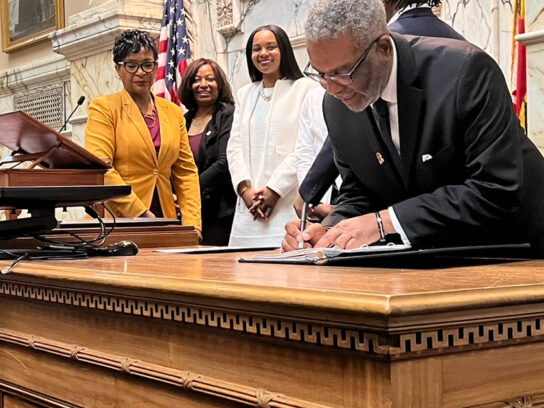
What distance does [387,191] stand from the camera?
2379 millimetres

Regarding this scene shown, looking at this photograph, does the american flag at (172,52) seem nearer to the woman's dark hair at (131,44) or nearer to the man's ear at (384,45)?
the woman's dark hair at (131,44)

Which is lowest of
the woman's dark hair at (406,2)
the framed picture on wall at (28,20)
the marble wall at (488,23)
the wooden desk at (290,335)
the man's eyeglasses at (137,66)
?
the wooden desk at (290,335)

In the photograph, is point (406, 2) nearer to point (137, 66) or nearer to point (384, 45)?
point (384, 45)

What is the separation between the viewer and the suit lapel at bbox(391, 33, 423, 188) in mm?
2217

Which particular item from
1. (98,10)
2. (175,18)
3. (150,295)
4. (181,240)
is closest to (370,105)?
(150,295)

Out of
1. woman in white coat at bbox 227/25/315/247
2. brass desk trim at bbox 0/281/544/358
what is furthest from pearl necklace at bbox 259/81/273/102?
brass desk trim at bbox 0/281/544/358

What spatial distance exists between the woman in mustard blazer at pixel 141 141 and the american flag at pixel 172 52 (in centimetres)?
192

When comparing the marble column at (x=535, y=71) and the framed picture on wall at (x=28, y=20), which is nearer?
the marble column at (x=535, y=71)

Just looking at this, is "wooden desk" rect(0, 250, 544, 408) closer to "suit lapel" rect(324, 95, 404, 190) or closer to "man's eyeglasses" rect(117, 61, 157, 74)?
"suit lapel" rect(324, 95, 404, 190)

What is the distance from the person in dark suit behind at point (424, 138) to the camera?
80.7 inches

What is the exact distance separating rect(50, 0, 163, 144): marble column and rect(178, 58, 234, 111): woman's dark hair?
7.32 feet

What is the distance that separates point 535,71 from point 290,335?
266 cm

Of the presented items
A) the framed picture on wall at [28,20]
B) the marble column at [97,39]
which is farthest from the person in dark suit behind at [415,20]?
the framed picture on wall at [28,20]

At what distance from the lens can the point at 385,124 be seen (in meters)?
2.32
